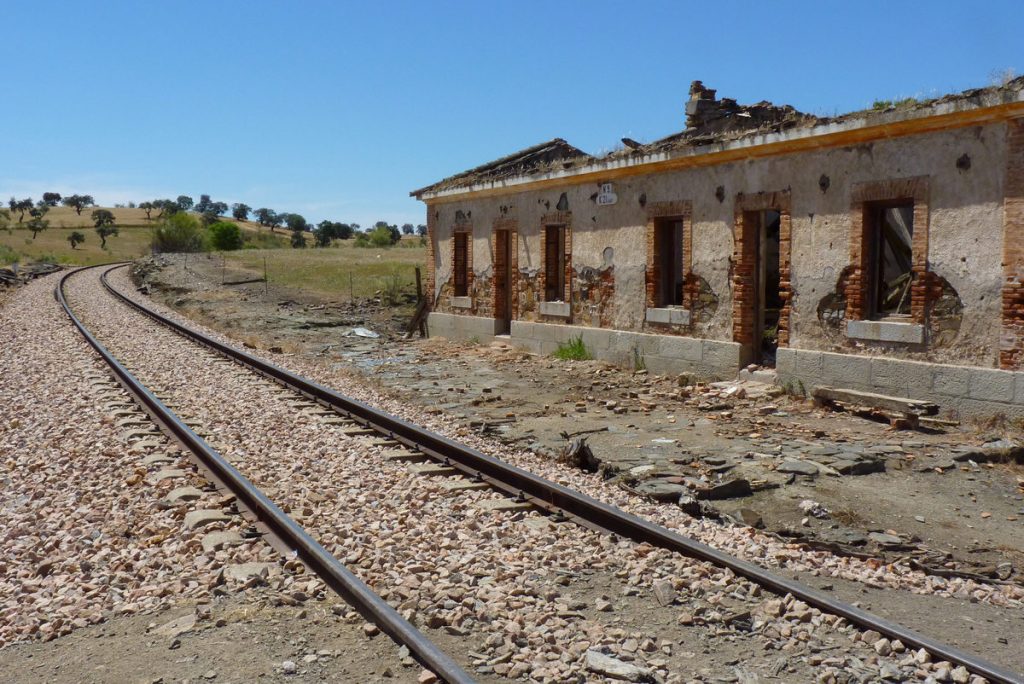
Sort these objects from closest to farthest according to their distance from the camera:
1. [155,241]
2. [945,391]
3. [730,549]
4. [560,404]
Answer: [730,549] < [945,391] < [560,404] < [155,241]

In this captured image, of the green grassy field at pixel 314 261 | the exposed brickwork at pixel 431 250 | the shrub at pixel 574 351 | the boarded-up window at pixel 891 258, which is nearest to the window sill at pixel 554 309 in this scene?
the shrub at pixel 574 351

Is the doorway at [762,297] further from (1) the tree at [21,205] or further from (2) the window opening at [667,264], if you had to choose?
(1) the tree at [21,205]

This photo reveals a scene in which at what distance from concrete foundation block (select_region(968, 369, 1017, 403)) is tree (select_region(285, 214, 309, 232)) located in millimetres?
128758

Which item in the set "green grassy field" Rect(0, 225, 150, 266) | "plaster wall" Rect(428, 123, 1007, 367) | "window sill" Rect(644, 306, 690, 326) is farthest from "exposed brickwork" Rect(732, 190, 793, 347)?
"green grassy field" Rect(0, 225, 150, 266)

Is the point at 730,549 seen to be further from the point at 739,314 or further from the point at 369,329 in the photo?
the point at 369,329

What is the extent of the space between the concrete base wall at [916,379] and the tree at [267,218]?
129m

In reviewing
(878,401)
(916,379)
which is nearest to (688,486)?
(878,401)

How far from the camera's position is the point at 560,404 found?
12.1 metres

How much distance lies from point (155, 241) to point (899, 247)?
65271mm

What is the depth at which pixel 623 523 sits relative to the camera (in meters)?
6.06

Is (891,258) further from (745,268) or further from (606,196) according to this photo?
(606,196)

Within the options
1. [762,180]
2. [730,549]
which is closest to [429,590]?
[730,549]

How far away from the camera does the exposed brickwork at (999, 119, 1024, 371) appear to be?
9641mm

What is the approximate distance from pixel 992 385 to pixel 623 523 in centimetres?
607
